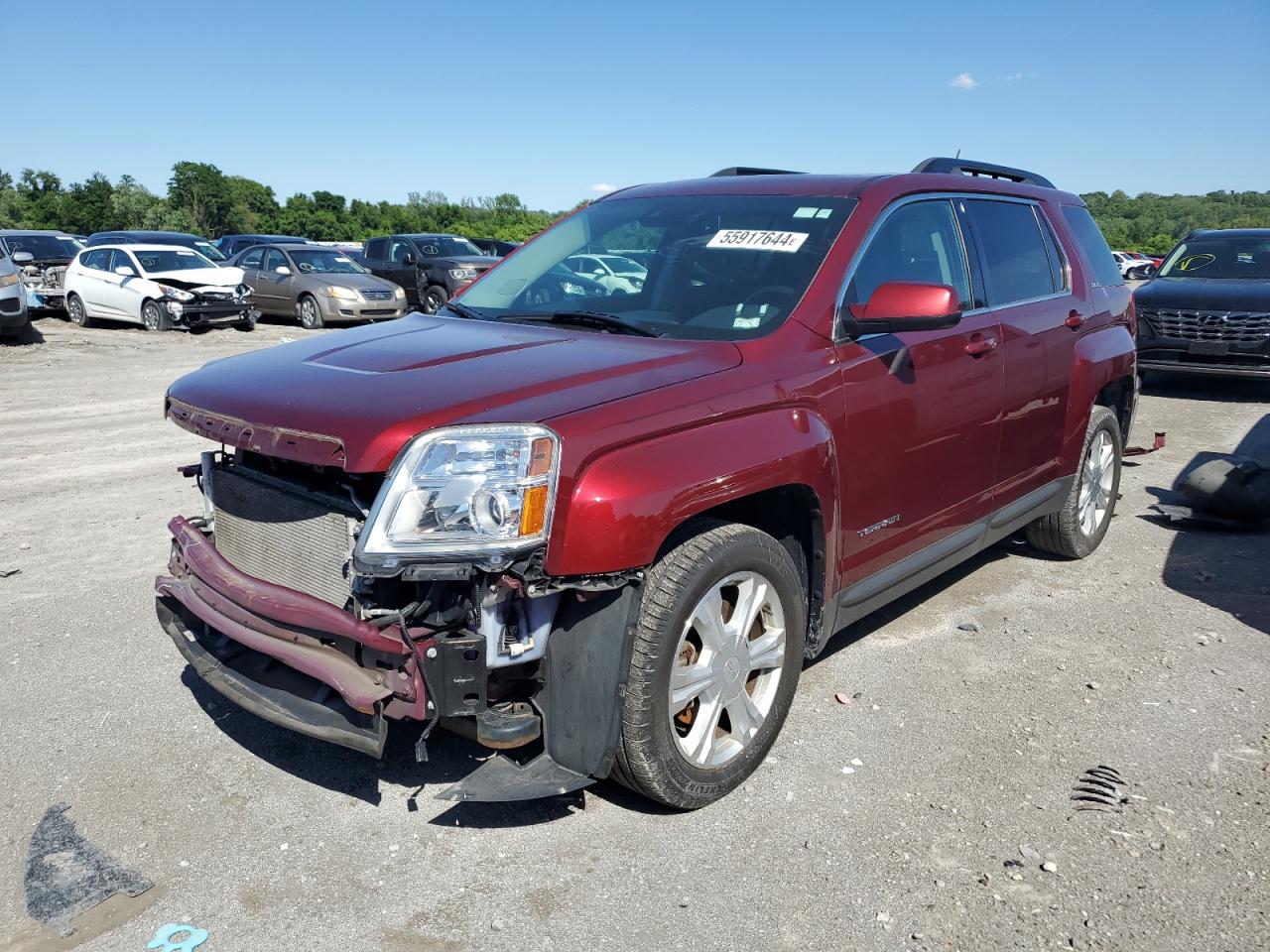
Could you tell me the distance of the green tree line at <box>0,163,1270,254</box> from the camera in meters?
63.5

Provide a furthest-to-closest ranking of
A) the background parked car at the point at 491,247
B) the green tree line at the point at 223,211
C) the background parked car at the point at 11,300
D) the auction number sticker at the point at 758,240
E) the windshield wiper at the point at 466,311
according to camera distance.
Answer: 1. the green tree line at the point at 223,211
2. the background parked car at the point at 491,247
3. the background parked car at the point at 11,300
4. the windshield wiper at the point at 466,311
5. the auction number sticker at the point at 758,240

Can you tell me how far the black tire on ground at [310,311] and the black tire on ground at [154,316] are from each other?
252 cm

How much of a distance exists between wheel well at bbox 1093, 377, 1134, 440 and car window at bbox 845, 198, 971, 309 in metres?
1.84

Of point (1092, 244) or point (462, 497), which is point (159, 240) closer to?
point (1092, 244)

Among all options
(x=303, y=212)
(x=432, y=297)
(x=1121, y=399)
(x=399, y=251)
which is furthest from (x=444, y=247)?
(x=303, y=212)

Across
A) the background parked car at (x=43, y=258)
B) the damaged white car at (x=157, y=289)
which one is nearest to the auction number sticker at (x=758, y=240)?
the damaged white car at (x=157, y=289)

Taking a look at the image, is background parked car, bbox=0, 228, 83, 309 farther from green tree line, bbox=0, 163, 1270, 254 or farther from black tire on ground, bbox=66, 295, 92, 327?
green tree line, bbox=0, 163, 1270, 254

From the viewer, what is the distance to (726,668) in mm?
3154

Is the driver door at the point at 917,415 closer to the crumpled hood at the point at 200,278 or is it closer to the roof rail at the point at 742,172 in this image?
the roof rail at the point at 742,172

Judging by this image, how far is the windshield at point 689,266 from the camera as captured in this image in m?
3.56

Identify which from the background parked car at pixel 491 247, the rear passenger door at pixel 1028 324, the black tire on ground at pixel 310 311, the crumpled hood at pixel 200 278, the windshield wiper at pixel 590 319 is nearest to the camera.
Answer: the windshield wiper at pixel 590 319

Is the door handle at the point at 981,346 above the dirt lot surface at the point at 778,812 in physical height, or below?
above

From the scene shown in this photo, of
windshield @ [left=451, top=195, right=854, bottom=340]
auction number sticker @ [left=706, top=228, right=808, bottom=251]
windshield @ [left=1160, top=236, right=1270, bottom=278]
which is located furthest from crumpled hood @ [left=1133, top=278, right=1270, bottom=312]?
auction number sticker @ [left=706, top=228, right=808, bottom=251]

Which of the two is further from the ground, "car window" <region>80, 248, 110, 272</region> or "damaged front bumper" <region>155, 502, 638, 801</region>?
"car window" <region>80, 248, 110, 272</region>
